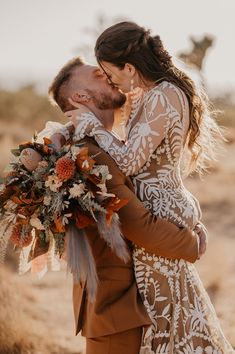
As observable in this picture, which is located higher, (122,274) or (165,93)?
(165,93)

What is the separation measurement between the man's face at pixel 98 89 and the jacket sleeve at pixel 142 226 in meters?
0.37

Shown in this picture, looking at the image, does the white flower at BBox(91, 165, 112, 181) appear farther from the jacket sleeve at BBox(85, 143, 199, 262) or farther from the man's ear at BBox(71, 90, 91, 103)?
the man's ear at BBox(71, 90, 91, 103)

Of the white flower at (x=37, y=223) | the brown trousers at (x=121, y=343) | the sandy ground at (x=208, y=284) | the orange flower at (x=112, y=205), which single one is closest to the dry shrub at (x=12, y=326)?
the sandy ground at (x=208, y=284)

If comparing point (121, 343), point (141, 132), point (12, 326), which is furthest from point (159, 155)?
point (12, 326)

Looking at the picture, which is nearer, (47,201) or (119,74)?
(47,201)

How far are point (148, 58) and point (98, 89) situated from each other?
308 mm

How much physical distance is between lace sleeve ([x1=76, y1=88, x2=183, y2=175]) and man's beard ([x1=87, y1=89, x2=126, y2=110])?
20 centimetres

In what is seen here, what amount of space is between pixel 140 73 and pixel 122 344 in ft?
4.33

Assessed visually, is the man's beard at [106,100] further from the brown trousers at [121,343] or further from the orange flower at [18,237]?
the brown trousers at [121,343]

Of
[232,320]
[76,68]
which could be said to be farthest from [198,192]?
[76,68]

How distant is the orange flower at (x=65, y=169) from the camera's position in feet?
10.6

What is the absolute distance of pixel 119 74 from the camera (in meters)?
3.67

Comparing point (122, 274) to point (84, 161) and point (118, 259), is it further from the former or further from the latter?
point (84, 161)

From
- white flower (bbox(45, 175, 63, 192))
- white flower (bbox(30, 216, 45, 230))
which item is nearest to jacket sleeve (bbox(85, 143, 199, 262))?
white flower (bbox(45, 175, 63, 192))
